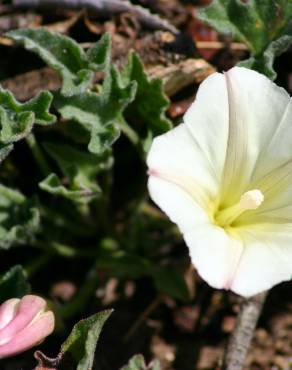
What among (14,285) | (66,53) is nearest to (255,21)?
(66,53)

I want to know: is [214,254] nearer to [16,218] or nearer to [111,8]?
[16,218]

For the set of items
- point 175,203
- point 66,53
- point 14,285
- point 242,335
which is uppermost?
point 66,53

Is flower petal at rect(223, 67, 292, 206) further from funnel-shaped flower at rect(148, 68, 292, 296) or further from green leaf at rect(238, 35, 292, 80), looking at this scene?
green leaf at rect(238, 35, 292, 80)

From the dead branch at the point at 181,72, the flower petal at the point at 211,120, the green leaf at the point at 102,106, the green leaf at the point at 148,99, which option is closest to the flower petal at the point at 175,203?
the flower petal at the point at 211,120

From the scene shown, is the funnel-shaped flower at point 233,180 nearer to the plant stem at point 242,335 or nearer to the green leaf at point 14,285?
the plant stem at point 242,335

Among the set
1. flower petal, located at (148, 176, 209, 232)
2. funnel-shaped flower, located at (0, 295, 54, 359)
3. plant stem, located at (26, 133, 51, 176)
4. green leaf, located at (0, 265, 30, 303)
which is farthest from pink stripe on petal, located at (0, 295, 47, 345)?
plant stem, located at (26, 133, 51, 176)
